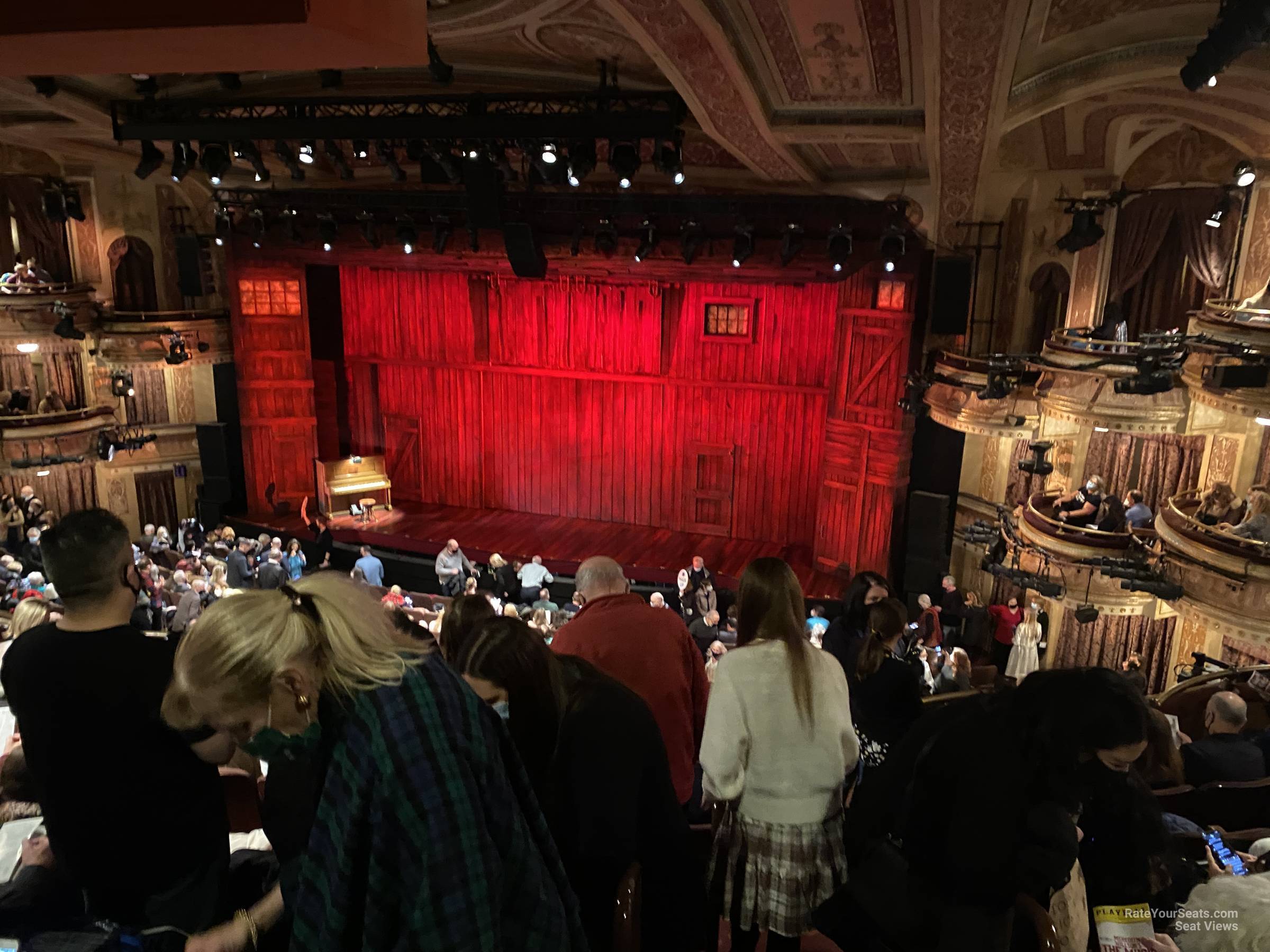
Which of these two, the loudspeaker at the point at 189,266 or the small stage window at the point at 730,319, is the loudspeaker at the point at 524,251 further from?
the loudspeaker at the point at 189,266

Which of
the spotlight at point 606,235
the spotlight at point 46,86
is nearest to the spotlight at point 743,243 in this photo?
the spotlight at point 606,235

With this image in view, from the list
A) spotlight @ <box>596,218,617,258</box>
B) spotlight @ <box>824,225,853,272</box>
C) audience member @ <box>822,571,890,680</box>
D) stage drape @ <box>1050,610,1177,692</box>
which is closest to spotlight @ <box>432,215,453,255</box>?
spotlight @ <box>596,218,617,258</box>

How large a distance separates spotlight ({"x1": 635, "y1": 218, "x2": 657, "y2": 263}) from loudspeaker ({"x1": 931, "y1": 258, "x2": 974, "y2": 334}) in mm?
3397

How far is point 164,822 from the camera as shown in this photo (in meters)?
1.90

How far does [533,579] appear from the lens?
11.8m

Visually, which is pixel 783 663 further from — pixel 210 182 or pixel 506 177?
pixel 210 182

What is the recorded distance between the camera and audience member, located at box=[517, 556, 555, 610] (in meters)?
11.7

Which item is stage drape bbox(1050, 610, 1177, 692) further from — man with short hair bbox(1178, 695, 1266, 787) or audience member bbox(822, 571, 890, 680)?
audience member bbox(822, 571, 890, 680)

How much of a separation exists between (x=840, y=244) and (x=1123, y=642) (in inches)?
231

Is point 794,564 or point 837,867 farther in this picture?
point 794,564

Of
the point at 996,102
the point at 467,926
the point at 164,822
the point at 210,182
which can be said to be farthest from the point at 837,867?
the point at 210,182

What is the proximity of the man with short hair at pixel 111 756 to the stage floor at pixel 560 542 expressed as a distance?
412 inches

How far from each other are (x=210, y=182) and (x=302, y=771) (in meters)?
Result: 14.3

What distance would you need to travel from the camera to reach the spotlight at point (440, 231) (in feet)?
40.3
